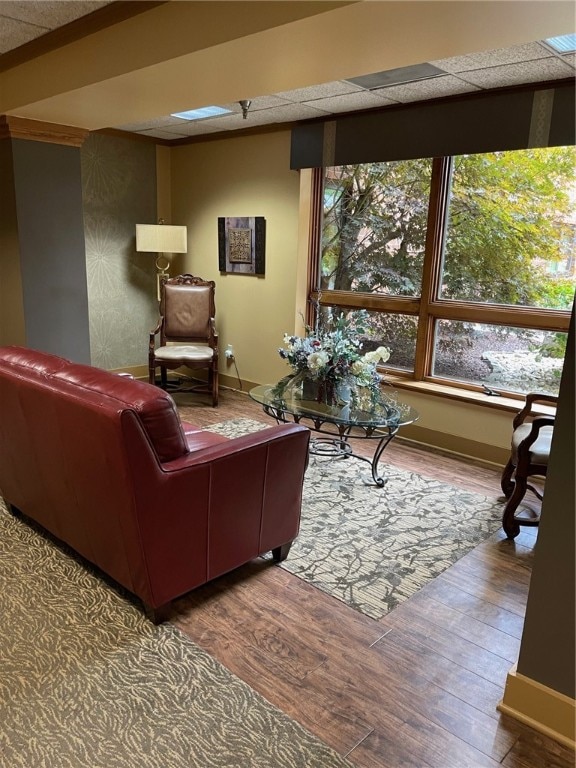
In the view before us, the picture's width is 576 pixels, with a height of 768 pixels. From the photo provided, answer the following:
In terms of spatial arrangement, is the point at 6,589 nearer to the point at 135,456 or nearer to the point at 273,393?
the point at 135,456

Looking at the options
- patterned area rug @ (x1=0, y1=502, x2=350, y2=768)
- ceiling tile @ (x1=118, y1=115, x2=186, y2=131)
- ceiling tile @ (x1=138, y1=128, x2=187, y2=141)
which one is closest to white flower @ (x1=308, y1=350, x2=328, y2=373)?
patterned area rug @ (x1=0, y1=502, x2=350, y2=768)

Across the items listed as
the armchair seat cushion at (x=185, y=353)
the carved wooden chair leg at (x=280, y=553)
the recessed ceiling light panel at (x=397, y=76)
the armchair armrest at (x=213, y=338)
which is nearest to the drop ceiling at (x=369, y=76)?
the recessed ceiling light panel at (x=397, y=76)

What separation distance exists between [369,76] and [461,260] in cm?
147

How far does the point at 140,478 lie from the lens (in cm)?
195

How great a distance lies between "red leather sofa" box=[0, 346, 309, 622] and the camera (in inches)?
77.4

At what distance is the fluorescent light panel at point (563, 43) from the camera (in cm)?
269

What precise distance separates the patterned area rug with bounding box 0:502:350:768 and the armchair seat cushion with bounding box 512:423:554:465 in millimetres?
1794

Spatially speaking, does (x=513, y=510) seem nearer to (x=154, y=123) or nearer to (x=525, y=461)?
(x=525, y=461)

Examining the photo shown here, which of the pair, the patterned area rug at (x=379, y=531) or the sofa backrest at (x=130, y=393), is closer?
the sofa backrest at (x=130, y=393)

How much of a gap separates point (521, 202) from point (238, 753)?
363cm

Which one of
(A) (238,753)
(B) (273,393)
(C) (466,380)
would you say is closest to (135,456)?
(A) (238,753)

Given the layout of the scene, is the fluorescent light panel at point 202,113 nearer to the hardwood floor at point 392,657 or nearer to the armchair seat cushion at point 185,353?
the armchair seat cushion at point 185,353

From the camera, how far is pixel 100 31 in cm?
263

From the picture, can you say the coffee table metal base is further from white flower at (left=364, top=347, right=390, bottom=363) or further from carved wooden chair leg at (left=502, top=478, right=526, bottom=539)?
carved wooden chair leg at (left=502, top=478, right=526, bottom=539)
